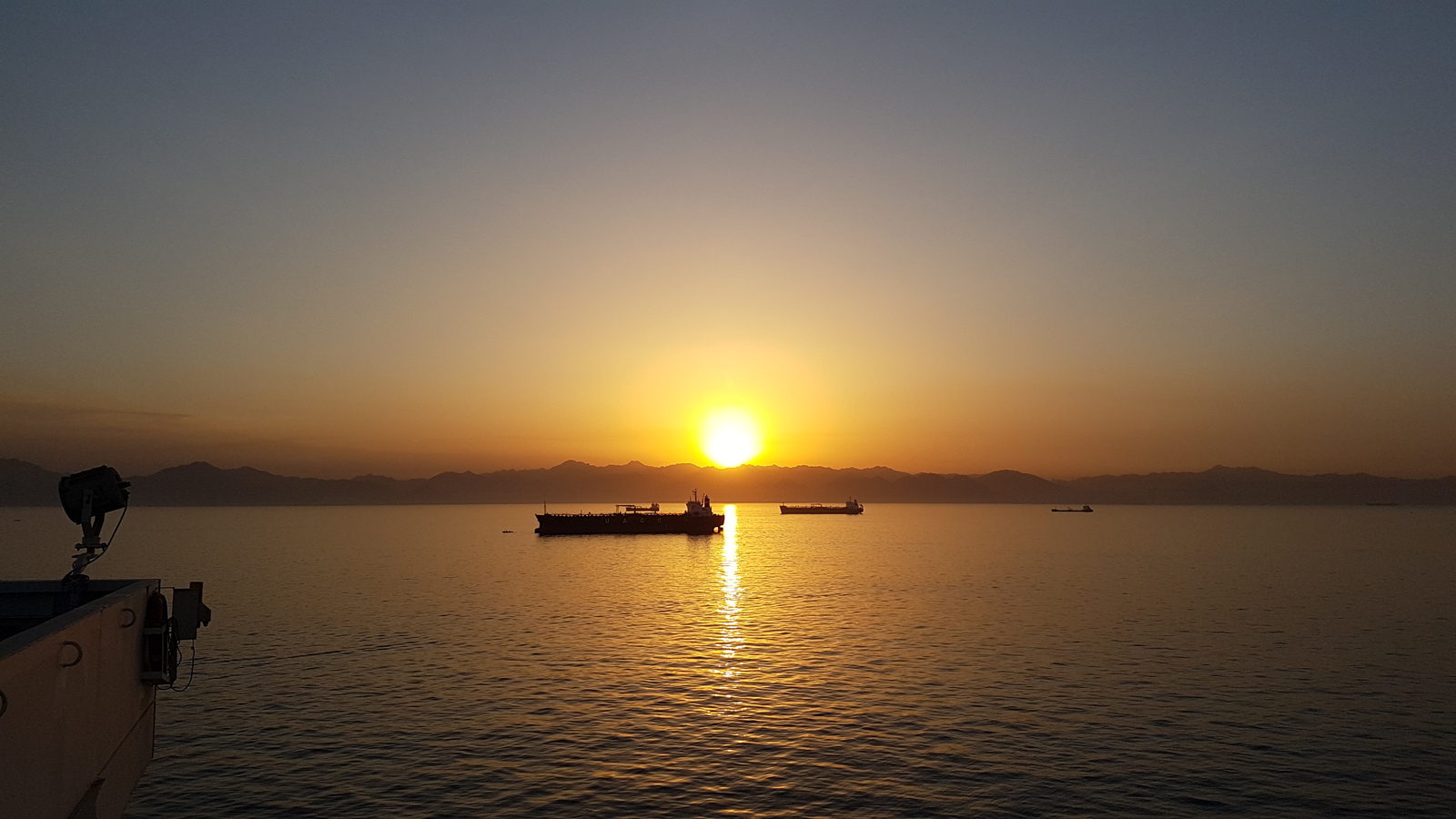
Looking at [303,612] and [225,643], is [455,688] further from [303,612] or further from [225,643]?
[303,612]

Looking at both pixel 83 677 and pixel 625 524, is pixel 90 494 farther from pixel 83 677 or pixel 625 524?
pixel 625 524

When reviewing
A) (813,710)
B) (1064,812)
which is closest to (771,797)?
(1064,812)

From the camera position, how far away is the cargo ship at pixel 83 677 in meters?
9.73

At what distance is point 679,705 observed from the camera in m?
30.1

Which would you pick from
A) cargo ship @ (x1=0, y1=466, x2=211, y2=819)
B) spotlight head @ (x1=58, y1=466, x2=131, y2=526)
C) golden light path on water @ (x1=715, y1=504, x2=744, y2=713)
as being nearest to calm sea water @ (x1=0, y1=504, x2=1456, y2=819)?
golden light path on water @ (x1=715, y1=504, x2=744, y2=713)

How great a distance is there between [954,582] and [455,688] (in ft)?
188

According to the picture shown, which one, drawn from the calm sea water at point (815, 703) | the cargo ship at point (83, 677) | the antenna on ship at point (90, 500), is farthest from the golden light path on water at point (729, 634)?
the antenna on ship at point (90, 500)

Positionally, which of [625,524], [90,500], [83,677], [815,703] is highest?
[90,500]

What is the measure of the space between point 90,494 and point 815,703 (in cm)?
2212

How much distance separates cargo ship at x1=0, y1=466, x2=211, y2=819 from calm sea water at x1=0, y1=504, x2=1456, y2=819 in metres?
4.44

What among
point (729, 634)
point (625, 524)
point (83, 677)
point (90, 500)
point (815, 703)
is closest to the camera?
point (83, 677)

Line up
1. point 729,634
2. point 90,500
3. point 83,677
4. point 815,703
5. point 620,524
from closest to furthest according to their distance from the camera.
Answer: point 83,677
point 90,500
point 815,703
point 729,634
point 620,524

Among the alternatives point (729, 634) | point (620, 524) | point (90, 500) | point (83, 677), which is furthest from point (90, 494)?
point (620, 524)

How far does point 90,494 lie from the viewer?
18656 millimetres
